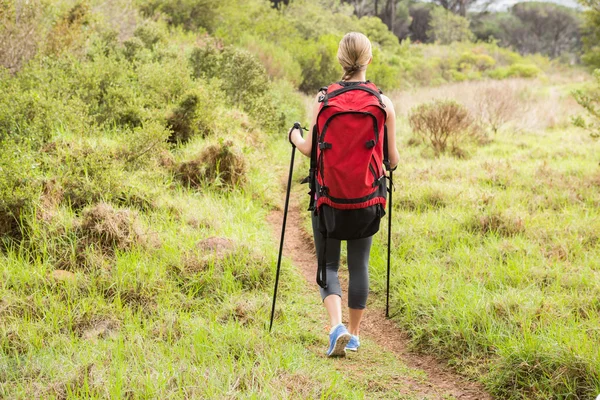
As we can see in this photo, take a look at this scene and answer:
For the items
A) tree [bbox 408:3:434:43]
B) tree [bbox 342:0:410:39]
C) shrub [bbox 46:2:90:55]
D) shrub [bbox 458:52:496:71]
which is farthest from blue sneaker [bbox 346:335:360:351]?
tree [bbox 408:3:434:43]

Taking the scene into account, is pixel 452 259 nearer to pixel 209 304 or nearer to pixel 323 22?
pixel 209 304

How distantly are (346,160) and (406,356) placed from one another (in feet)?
5.51

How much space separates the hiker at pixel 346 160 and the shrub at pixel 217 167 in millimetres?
3810

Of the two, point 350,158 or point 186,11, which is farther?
point 186,11

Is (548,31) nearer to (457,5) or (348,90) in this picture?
(457,5)

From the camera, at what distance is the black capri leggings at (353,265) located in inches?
151

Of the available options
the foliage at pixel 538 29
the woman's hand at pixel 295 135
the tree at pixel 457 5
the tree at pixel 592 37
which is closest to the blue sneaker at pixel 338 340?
the woman's hand at pixel 295 135

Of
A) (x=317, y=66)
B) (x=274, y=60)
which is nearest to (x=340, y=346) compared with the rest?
(x=274, y=60)

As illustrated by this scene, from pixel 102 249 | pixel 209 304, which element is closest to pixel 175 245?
pixel 102 249

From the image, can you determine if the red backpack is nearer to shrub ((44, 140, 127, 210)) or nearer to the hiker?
the hiker

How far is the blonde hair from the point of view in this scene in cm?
355

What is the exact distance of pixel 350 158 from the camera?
3.49 meters

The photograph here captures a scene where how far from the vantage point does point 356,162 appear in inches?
138

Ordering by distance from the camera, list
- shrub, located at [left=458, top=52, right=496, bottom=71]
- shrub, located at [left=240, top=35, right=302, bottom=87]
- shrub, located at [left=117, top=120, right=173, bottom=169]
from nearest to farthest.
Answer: shrub, located at [left=117, top=120, right=173, bottom=169] < shrub, located at [left=240, top=35, right=302, bottom=87] < shrub, located at [left=458, top=52, right=496, bottom=71]
